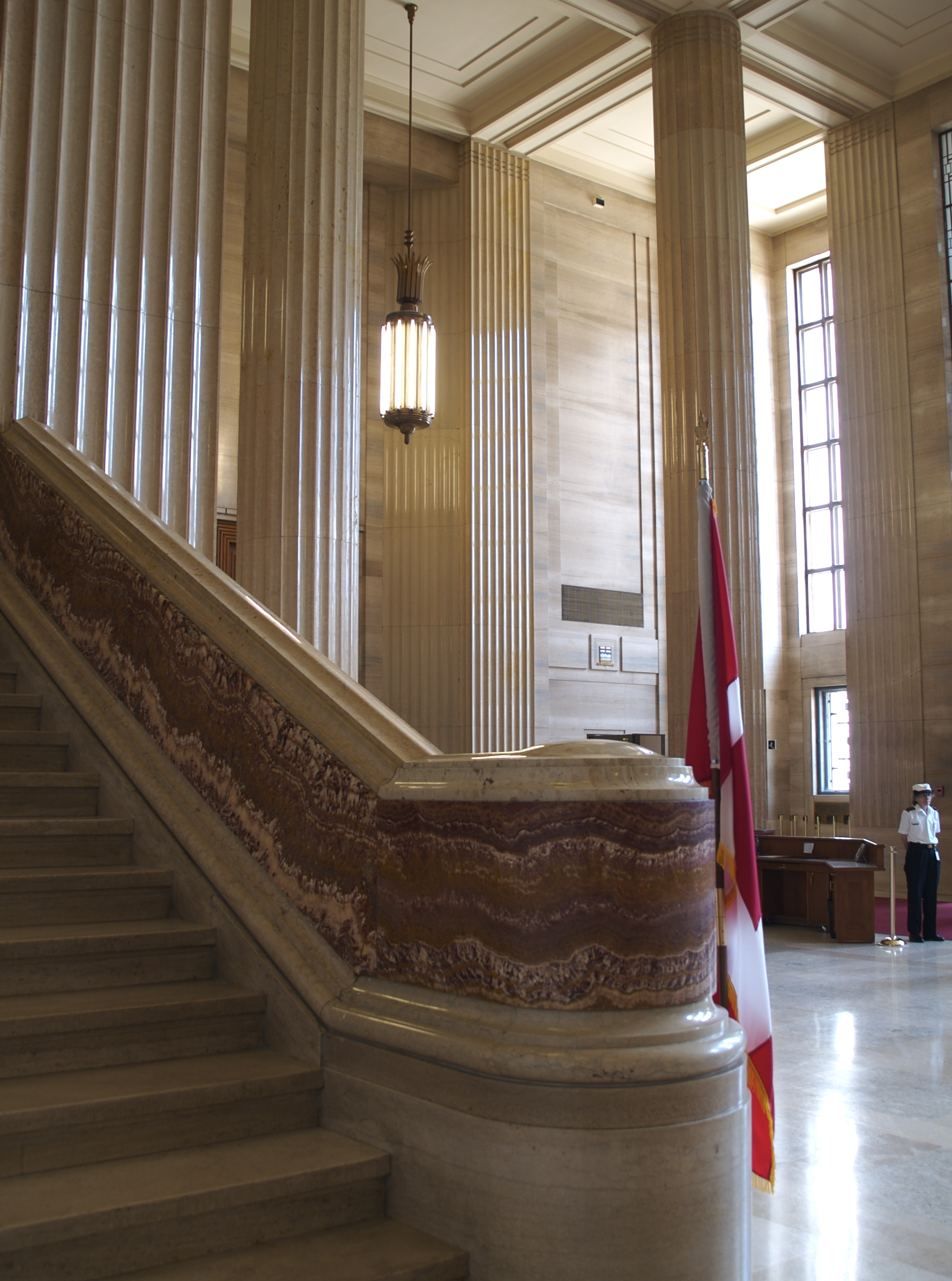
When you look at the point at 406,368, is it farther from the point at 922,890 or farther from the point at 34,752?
the point at 34,752

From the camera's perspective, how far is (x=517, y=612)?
1376 cm

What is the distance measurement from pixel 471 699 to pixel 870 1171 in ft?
30.7

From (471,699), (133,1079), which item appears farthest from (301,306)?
(471,699)

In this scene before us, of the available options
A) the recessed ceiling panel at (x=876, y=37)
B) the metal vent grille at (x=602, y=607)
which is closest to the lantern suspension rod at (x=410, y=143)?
the recessed ceiling panel at (x=876, y=37)

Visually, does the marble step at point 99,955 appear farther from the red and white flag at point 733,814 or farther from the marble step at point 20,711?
the red and white flag at point 733,814

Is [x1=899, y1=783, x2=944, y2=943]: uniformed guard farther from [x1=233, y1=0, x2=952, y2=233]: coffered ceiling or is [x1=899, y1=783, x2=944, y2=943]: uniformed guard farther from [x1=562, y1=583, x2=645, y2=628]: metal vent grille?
[x1=233, y1=0, x2=952, y2=233]: coffered ceiling

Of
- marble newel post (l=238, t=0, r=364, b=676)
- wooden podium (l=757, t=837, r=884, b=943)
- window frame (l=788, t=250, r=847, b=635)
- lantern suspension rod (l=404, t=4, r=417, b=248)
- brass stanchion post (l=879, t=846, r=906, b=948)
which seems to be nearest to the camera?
marble newel post (l=238, t=0, r=364, b=676)

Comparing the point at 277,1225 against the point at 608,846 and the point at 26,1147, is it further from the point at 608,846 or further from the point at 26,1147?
the point at 608,846

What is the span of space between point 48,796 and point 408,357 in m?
6.87

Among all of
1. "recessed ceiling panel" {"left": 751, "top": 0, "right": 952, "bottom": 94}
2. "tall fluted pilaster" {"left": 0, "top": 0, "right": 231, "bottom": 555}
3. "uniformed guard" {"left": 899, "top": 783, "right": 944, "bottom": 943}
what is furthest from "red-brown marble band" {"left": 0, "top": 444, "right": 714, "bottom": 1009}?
"recessed ceiling panel" {"left": 751, "top": 0, "right": 952, "bottom": 94}

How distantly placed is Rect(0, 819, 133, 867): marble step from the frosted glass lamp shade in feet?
22.1

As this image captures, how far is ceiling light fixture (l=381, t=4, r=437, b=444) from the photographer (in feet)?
32.8

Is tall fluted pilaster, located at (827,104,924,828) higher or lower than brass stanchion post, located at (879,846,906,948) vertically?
higher

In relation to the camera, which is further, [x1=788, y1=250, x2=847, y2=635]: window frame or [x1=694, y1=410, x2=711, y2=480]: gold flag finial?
[x1=788, y1=250, x2=847, y2=635]: window frame
